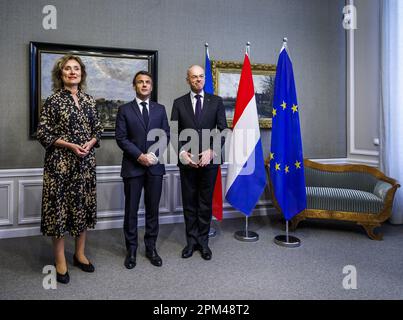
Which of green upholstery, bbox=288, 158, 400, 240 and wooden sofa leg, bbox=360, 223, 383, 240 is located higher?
green upholstery, bbox=288, 158, 400, 240

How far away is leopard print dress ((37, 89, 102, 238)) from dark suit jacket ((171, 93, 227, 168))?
77 centimetres

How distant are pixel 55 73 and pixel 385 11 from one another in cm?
400

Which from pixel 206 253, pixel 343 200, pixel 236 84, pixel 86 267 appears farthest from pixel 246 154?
pixel 86 267

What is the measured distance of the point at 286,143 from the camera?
362cm

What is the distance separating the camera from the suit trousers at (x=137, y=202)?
2891mm

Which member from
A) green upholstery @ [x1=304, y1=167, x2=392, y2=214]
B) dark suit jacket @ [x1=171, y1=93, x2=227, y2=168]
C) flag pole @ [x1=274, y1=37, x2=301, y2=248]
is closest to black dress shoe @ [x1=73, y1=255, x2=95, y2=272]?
dark suit jacket @ [x1=171, y1=93, x2=227, y2=168]

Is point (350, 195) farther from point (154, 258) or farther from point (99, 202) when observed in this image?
point (99, 202)

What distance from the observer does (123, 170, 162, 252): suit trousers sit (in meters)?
2.89

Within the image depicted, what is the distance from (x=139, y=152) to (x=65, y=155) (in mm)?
545

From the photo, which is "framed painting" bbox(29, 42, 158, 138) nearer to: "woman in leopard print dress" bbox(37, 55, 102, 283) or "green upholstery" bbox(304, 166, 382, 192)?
"woman in leopard print dress" bbox(37, 55, 102, 283)

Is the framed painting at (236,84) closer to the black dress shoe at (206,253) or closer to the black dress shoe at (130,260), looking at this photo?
the black dress shoe at (206,253)

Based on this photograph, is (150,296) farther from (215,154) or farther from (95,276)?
(215,154)

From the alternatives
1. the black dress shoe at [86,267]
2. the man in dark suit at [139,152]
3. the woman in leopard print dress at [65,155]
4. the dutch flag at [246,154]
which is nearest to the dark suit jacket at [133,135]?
the man in dark suit at [139,152]

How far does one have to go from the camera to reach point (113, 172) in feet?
13.5
